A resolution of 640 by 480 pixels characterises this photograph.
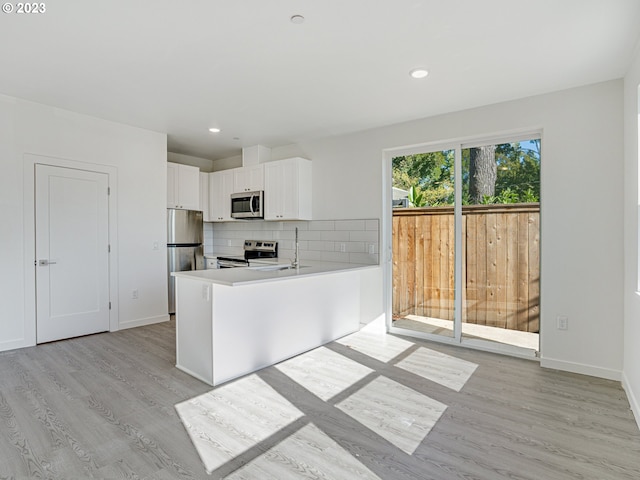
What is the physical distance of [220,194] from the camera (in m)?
6.03

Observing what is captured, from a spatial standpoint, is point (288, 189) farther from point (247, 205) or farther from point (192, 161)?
point (192, 161)

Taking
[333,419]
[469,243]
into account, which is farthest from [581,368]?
[333,419]

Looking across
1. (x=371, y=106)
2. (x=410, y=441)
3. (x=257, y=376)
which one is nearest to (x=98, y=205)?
(x=257, y=376)

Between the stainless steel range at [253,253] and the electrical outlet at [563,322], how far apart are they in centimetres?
365

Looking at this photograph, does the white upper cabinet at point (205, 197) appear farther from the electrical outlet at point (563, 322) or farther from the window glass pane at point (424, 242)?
the electrical outlet at point (563, 322)

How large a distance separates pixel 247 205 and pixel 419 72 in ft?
10.7

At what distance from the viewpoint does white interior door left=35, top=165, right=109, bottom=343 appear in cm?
388

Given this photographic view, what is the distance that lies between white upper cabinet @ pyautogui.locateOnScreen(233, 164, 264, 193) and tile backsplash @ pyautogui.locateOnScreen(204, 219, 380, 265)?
0.59 metres

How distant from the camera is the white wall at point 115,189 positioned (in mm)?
3631

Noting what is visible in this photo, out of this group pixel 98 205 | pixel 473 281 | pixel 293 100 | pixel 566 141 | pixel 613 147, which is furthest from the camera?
pixel 98 205

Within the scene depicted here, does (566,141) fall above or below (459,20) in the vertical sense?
below

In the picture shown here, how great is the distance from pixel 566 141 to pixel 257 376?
336cm

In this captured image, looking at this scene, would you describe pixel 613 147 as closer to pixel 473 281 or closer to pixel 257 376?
pixel 473 281

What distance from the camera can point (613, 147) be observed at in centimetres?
304
